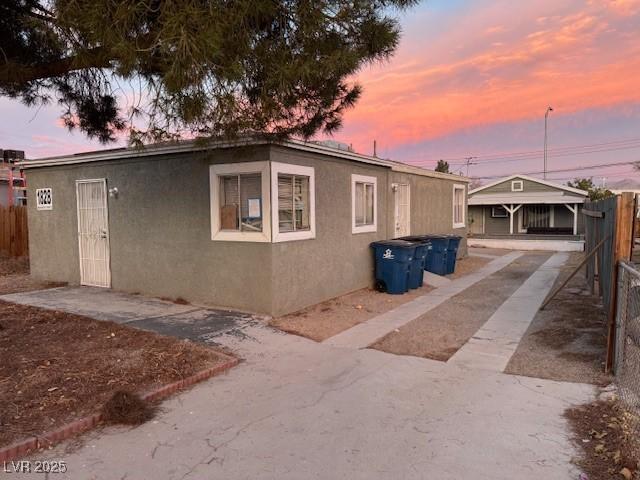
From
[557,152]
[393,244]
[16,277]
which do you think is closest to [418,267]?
[393,244]

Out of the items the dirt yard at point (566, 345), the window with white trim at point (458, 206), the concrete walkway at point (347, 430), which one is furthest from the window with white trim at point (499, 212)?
the concrete walkway at point (347, 430)

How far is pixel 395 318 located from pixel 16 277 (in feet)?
30.7

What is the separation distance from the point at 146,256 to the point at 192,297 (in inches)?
55.2

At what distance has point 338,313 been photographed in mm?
8016

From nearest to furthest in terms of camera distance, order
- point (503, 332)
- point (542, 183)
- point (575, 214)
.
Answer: point (503, 332)
point (575, 214)
point (542, 183)

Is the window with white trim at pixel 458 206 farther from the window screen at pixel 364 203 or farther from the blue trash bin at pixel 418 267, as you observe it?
the window screen at pixel 364 203

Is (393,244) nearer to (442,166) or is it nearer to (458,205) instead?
(458,205)

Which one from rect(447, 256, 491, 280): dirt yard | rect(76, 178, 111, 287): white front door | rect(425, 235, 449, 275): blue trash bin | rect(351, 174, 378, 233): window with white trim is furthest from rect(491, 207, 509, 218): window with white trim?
rect(76, 178, 111, 287): white front door

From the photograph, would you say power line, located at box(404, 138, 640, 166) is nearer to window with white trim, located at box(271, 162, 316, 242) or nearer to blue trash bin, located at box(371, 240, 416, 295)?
blue trash bin, located at box(371, 240, 416, 295)

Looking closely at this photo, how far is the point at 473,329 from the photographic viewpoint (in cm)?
699

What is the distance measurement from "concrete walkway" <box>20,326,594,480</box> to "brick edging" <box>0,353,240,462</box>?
11cm

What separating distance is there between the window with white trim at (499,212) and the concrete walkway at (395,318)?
64.6ft

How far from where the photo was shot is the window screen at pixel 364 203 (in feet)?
33.6

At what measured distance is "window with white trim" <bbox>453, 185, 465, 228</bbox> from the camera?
17062 mm
